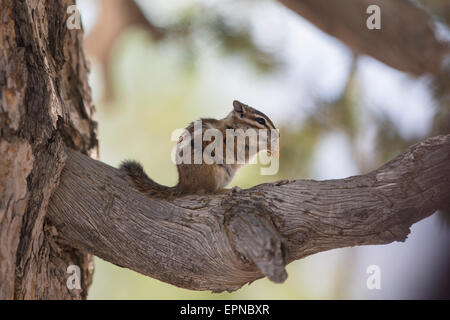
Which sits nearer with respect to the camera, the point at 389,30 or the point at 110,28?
the point at 389,30

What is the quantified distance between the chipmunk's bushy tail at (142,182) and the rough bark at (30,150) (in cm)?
29

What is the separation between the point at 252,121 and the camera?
2355 mm

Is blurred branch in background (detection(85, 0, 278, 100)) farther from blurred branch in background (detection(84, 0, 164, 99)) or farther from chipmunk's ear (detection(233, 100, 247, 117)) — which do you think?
chipmunk's ear (detection(233, 100, 247, 117))

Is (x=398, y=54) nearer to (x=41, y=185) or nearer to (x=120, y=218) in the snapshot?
(x=120, y=218)

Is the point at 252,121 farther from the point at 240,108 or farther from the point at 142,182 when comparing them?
the point at 142,182

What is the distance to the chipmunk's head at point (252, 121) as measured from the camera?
231cm

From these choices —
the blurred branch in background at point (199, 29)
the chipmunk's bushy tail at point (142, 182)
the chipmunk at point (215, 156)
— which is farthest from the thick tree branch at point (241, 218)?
the blurred branch in background at point (199, 29)

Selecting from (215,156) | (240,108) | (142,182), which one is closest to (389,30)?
(240,108)

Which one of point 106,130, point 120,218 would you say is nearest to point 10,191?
point 120,218

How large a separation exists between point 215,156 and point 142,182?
0.40m

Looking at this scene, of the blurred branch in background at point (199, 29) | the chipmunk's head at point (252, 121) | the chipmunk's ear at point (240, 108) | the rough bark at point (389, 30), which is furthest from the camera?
the blurred branch in background at point (199, 29)

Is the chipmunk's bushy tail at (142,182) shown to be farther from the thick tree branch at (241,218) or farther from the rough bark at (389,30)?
the rough bark at (389,30)

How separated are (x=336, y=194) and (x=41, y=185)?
0.90 m

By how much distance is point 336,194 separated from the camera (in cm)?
165
